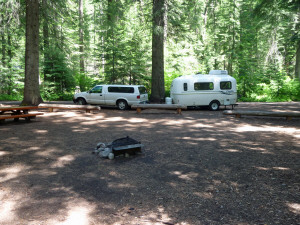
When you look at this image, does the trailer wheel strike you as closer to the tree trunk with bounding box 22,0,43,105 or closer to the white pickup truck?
the white pickup truck

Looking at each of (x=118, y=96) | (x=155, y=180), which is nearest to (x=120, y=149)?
(x=155, y=180)

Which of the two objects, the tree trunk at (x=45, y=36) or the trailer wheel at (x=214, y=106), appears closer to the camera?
the tree trunk at (x=45, y=36)

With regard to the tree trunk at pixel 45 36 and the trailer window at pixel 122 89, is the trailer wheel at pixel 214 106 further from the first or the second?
the tree trunk at pixel 45 36

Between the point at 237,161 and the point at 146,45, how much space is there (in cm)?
1857

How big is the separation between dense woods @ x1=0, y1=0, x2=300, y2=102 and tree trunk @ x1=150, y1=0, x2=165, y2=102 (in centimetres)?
6

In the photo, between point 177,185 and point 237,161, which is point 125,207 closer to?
point 177,185

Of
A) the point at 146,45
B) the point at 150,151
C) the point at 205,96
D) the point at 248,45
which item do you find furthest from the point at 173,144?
the point at 248,45

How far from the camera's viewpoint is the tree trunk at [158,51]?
15.4 metres

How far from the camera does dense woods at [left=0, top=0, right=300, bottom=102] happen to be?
50.8 ft

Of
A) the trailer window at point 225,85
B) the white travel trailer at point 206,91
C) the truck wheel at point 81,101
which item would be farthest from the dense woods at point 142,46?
the trailer window at point 225,85

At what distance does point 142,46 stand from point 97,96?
8.10 m

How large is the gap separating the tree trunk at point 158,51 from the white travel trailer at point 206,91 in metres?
1.65

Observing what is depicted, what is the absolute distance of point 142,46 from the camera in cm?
2211

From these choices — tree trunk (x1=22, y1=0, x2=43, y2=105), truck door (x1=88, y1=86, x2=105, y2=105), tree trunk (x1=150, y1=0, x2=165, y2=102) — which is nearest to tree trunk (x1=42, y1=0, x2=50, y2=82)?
tree trunk (x1=22, y1=0, x2=43, y2=105)
